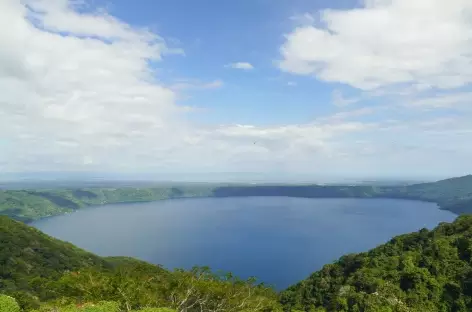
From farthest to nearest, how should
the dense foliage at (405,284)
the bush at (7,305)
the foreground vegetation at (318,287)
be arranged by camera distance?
the dense foliage at (405,284) → the foreground vegetation at (318,287) → the bush at (7,305)

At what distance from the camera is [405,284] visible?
4628cm

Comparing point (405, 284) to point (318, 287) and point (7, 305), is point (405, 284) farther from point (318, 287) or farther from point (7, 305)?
point (7, 305)

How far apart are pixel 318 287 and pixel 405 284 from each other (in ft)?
59.9

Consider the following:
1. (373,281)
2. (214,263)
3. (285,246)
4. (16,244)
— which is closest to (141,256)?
(214,263)

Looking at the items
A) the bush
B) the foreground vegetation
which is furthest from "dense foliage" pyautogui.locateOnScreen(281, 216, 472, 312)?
the bush

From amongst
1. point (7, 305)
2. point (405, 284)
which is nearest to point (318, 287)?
point (405, 284)

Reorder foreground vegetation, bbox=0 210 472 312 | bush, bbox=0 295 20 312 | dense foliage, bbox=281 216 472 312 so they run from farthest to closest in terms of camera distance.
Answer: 1. dense foliage, bbox=281 216 472 312
2. foreground vegetation, bbox=0 210 472 312
3. bush, bbox=0 295 20 312

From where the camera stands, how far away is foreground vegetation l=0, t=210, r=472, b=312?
3069 cm

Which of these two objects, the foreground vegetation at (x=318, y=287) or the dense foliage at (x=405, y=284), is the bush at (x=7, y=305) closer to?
the foreground vegetation at (x=318, y=287)

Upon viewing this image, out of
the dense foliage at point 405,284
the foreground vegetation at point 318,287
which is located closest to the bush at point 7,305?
the foreground vegetation at point 318,287

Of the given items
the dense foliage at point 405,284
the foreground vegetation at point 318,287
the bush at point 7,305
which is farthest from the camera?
the dense foliage at point 405,284

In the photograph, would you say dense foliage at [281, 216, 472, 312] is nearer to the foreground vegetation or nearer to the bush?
the foreground vegetation

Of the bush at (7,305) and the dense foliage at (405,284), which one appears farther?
the dense foliage at (405,284)

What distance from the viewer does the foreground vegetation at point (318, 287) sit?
101 feet
